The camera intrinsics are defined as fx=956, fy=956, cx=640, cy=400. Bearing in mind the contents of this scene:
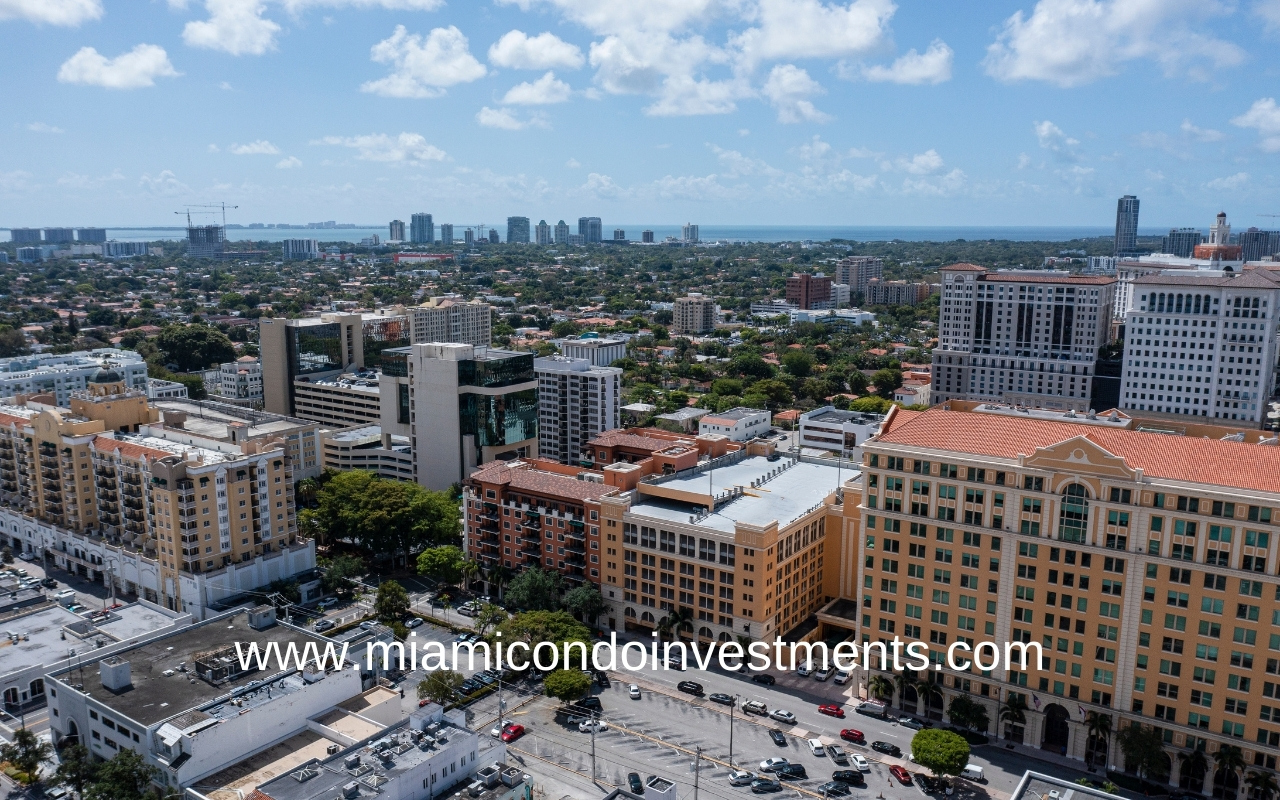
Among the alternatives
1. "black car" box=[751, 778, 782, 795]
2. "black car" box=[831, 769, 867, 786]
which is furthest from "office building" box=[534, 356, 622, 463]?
"black car" box=[831, 769, 867, 786]

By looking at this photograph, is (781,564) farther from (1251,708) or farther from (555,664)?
(1251,708)

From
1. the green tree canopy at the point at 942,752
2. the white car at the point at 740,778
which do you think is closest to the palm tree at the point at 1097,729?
the green tree canopy at the point at 942,752

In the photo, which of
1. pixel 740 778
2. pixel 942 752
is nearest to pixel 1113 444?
pixel 942 752

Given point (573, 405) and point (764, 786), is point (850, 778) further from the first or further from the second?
point (573, 405)

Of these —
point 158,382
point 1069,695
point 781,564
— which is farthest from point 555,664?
point 158,382

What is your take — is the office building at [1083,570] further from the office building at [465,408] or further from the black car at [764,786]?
the office building at [465,408]

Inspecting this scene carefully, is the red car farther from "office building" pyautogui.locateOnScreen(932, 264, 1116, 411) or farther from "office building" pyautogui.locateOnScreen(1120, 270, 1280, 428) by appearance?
"office building" pyautogui.locateOnScreen(932, 264, 1116, 411)
